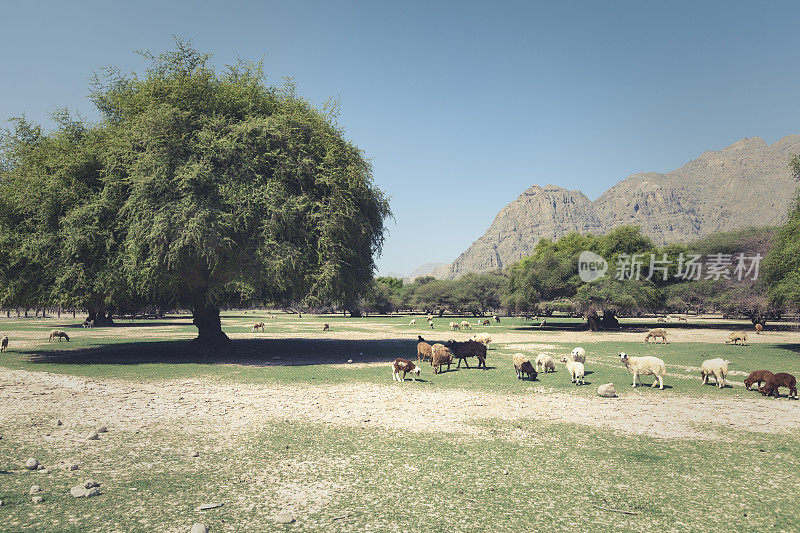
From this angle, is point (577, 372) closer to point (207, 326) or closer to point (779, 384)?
point (779, 384)

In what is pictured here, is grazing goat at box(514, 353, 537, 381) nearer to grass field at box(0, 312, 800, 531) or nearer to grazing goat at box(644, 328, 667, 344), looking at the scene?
grass field at box(0, 312, 800, 531)

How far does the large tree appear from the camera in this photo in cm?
2097

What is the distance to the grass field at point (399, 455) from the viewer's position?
5781mm

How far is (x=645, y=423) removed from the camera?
1052cm

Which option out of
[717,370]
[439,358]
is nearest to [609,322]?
[717,370]

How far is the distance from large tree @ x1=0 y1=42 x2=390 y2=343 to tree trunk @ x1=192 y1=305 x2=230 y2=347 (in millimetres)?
991

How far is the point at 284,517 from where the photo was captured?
561cm

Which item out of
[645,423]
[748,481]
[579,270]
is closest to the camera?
[748,481]

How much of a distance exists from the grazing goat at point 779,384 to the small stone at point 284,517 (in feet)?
51.0

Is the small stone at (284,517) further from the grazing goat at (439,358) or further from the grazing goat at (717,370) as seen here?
the grazing goat at (717,370)

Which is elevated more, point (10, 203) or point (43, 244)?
point (10, 203)

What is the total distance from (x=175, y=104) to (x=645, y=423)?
83.1 feet

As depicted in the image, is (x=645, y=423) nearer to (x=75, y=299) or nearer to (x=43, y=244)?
(x=75, y=299)

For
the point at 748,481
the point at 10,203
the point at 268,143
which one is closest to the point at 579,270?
the point at 268,143
